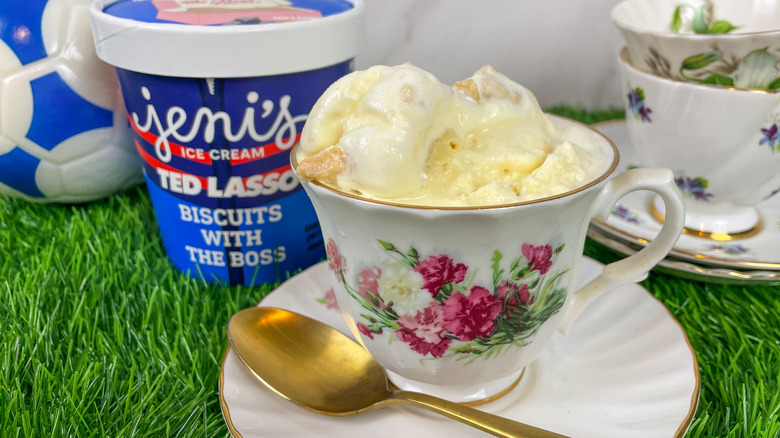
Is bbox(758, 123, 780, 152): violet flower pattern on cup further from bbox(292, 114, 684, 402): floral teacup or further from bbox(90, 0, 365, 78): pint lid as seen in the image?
bbox(90, 0, 365, 78): pint lid

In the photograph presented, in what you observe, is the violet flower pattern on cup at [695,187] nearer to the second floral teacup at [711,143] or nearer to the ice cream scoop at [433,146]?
the second floral teacup at [711,143]

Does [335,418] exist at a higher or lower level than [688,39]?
lower

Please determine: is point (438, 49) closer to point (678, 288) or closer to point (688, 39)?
point (688, 39)

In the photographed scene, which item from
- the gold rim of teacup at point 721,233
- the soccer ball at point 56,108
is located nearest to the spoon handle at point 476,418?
the gold rim of teacup at point 721,233

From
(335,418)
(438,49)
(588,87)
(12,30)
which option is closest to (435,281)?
(335,418)

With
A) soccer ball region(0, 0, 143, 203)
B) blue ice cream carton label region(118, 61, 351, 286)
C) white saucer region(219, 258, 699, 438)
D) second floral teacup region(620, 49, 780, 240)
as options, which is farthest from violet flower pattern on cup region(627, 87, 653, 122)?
soccer ball region(0, 0, 143, 203)

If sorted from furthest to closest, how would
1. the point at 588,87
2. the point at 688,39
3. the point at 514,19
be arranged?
the point at 588,87
the point at 514,19
the point at 688,39
